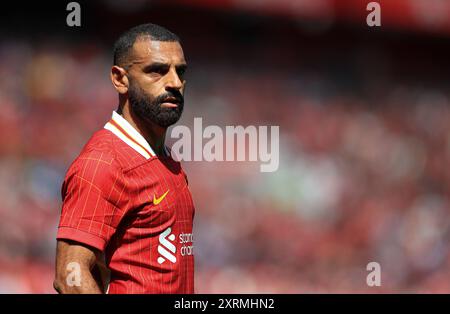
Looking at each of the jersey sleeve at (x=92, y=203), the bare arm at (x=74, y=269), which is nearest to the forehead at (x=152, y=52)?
the jersey sleeve at (x=92, y=203)

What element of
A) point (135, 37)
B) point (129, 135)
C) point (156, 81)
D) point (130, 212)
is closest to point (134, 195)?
point (130, 212)

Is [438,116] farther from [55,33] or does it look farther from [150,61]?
[150,61]

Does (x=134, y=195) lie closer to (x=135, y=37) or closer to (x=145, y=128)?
(x=145, y=128)

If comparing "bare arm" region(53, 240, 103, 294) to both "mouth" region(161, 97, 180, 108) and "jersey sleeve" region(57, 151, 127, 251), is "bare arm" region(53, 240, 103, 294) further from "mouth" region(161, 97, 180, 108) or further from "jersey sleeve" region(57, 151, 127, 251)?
"mouth" region(161, 97, 180, 108)

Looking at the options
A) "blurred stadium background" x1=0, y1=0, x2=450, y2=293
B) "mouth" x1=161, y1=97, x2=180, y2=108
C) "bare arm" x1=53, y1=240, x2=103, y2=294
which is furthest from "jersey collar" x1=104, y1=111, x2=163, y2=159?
"blurred stadium background" x1=0, y1=0, x2=450, y2=293

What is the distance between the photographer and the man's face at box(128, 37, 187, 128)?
2723 mm

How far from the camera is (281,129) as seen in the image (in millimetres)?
6547

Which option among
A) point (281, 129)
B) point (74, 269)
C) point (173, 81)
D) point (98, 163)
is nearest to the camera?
point (74, 269)

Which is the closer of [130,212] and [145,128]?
[130,212]

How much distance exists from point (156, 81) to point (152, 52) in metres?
0.10

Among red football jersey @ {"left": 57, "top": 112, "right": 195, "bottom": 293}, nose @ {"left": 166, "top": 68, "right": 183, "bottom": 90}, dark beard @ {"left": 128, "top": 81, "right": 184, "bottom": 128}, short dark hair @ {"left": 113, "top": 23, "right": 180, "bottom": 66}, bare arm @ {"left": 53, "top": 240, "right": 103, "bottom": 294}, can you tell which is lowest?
bare arm @ {"left": 53, "top": 240, "right": 103, "bottom": 294}

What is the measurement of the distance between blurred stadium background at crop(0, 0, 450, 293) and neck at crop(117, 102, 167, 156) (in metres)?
3.11

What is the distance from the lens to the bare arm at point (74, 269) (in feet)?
7.77

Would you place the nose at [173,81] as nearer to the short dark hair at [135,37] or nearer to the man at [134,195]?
the man at [134,195]
